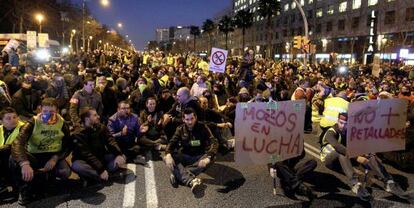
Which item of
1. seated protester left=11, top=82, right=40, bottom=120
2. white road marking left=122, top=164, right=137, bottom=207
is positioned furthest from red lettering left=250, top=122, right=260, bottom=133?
seated protester left=11, top=82, right=40, bottom=120

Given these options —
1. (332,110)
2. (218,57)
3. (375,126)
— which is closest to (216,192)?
(375,126)

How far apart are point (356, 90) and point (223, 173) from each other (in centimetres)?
841

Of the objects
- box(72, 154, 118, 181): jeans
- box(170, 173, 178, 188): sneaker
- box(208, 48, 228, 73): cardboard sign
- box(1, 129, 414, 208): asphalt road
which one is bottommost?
box(1, 129, 414, 208): asphalt road

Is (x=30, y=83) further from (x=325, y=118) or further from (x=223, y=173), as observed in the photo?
(x=325, y=118)

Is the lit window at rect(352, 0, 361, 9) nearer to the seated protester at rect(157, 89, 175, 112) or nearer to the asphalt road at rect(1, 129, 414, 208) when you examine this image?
the seated protester at rect(157, 89, 175, 112)

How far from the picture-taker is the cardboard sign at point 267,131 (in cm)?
602

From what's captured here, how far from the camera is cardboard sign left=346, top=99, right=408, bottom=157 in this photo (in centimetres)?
627

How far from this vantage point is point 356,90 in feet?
47.2

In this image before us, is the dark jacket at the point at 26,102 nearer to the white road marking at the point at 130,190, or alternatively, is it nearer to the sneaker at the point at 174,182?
the white road marking at the point at 130,190

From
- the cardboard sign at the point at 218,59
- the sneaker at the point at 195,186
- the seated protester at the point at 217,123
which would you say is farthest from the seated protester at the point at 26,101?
the cardboard sign at the point at 218,59

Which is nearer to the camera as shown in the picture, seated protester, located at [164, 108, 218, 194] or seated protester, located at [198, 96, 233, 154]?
seated protester, located at [164, 108, 218, 194]

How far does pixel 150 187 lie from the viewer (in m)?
6.73

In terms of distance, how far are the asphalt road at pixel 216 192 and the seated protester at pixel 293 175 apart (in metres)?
0.13

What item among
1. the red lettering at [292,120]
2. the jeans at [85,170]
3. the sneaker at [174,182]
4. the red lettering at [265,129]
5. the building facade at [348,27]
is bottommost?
the sneaker at [174,182]
